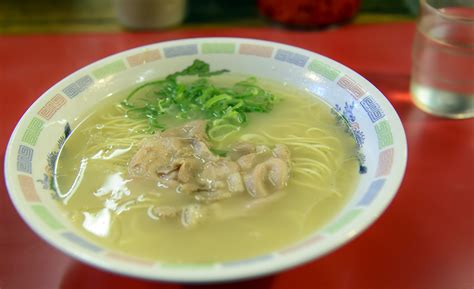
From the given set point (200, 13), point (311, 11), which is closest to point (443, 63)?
point (311, 11)

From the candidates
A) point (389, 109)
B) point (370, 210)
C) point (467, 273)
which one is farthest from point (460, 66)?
point (370, 210)

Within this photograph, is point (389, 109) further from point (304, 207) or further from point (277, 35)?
point (277, 35)

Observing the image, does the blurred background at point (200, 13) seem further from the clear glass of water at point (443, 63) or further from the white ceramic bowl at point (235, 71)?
the white ceramic bowl at point (235, 71)

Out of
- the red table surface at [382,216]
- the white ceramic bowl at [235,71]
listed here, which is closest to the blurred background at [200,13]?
the red table surface at [382,216]

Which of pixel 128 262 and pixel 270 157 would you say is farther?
pixel 270 157

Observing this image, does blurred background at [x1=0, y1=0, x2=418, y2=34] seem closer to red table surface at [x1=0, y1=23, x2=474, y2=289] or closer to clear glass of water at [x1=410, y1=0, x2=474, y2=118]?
red table surface at [x1=0, y1=23, x2=474, y2=289]

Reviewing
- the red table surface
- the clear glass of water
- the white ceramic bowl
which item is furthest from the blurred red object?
the white ceramic bowl

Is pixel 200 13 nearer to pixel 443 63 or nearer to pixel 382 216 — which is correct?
pixel 443 63
